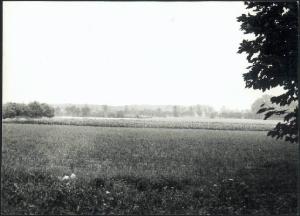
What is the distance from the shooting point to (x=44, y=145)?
17.4m

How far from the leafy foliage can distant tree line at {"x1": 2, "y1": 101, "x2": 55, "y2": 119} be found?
30597 millimetres

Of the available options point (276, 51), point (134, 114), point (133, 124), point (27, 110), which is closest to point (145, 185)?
point (276, 51)

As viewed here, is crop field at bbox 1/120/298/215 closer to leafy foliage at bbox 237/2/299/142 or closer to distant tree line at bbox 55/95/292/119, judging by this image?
leafy foliage at bbox 237/2/299/142

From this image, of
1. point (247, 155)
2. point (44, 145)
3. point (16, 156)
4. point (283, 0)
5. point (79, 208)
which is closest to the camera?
point (79, 208)

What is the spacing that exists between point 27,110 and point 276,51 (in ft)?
122

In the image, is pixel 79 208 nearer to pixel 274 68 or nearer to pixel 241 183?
pixel 241 183

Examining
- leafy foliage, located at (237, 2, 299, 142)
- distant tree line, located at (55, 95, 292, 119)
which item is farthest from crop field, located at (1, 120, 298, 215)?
distant tree line, located at (55, 95, 292, 119)

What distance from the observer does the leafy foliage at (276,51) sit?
9680mm

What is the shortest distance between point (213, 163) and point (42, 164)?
7.04 m

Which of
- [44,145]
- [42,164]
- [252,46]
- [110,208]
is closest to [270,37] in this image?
[252,46]

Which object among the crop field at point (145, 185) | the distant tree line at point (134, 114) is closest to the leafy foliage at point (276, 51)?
the crop field at point (145, 185)

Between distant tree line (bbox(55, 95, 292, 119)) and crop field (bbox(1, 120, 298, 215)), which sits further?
distant tree line (bbox(55, 95, 292, 119))

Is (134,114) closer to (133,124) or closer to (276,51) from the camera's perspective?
(133,124)

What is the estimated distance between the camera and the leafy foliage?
31.8 feet
